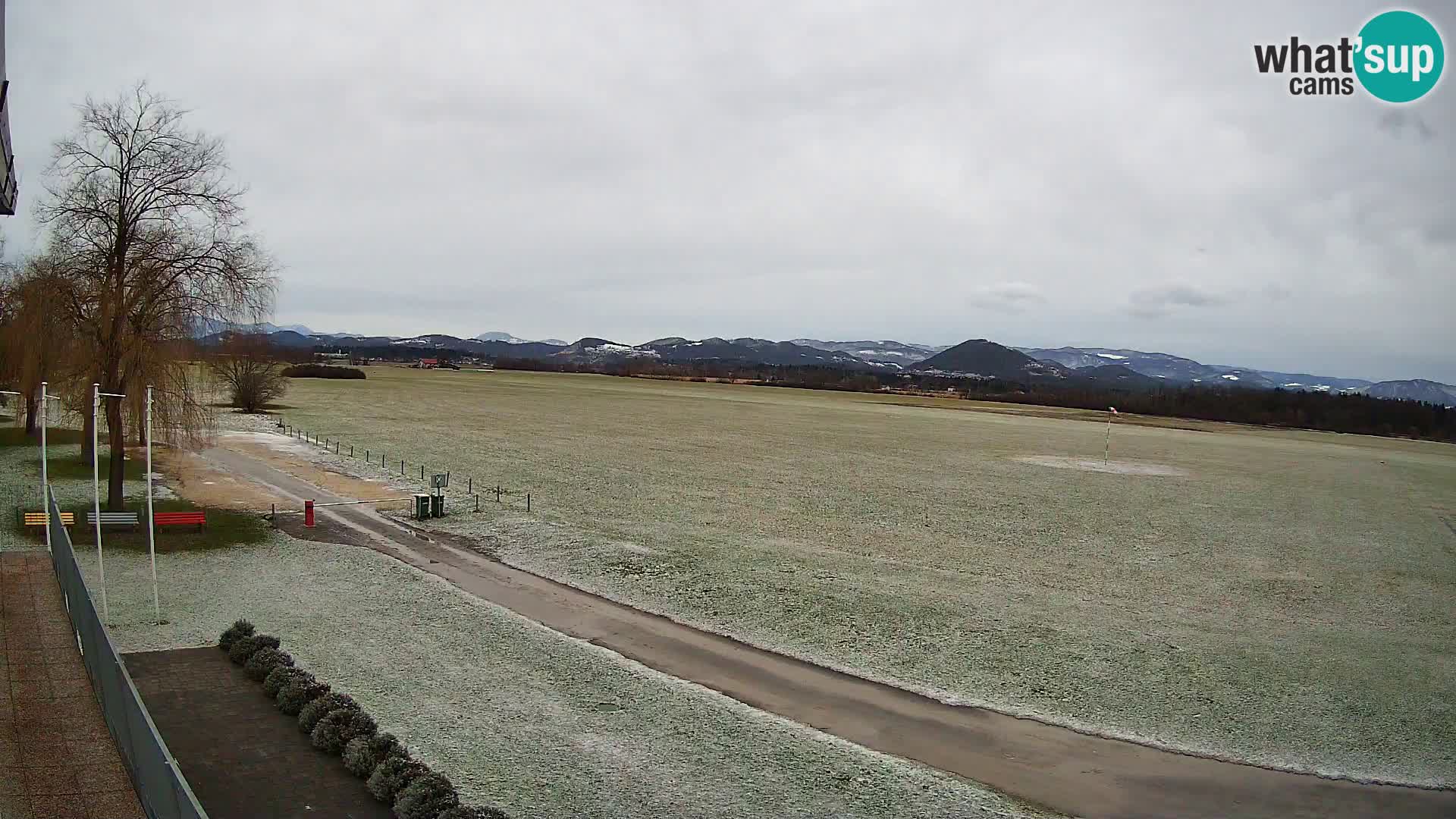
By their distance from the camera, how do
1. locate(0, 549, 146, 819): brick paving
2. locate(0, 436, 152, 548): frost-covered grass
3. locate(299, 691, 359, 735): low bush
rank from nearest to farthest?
locate(0, 549, 146, 819): brick paving, locate(299, 691, 359, 735): low bush, locate(0, 436, 152, 548): frost-covered grass

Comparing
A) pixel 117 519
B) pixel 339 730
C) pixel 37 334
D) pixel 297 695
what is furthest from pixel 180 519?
pixel 339 730

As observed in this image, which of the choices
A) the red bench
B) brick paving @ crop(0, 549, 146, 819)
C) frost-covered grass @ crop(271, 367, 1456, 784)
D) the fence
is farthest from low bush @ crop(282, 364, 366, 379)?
the fence

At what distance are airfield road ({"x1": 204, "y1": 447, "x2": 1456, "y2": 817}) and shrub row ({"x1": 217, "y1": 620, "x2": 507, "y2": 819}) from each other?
5.59m

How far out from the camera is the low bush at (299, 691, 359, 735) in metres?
12.3

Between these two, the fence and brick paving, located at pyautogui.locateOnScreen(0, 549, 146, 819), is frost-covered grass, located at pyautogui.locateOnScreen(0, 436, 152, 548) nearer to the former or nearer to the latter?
brick paving, located at pyautogui.locateOnScreen(0, 549, 146, 819)

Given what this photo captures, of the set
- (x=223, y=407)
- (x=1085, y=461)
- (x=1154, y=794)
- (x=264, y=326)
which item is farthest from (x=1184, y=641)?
(x=223, y=407)

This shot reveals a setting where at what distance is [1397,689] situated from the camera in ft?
55.9

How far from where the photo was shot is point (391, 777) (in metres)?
10.7

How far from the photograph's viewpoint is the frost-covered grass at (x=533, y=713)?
1145 centimetres

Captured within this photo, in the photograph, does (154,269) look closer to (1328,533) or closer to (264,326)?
(264,326)

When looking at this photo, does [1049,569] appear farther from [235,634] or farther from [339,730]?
[235,634]

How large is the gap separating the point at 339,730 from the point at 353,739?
279 millimetres

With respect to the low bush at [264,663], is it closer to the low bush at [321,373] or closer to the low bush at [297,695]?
the low bush at [297,695]

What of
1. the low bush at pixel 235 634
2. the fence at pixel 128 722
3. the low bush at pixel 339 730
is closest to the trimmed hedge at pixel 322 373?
the low bush at pixel 235 634
